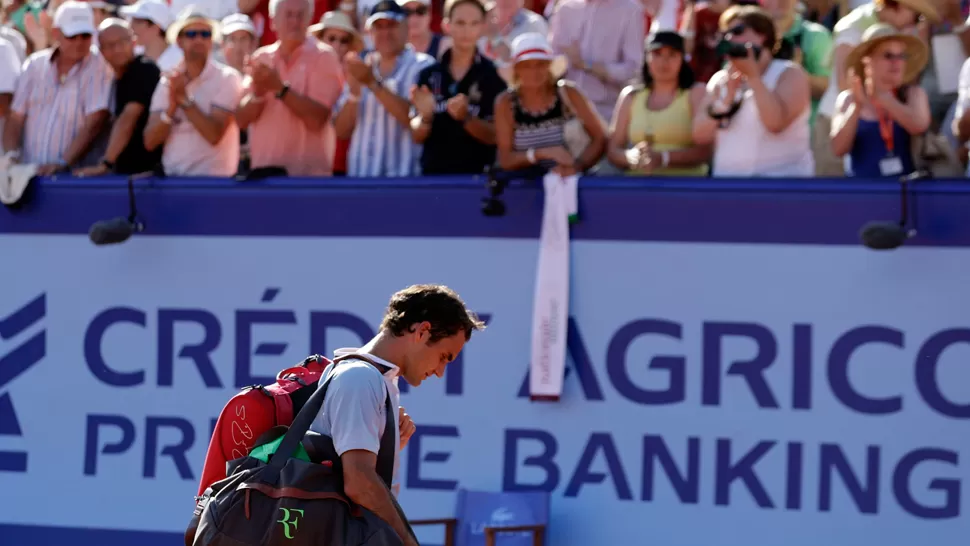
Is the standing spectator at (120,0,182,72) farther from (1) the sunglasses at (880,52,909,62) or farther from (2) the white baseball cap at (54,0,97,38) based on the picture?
(1) the sunglasses at (880,52,909,62)

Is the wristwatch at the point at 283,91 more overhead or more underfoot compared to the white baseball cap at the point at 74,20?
more underfoot

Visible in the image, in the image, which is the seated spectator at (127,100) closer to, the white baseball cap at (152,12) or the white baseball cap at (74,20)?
the white baseball cap at (74,20)

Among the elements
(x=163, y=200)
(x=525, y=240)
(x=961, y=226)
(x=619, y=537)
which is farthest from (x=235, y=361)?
(x=961, y=226)

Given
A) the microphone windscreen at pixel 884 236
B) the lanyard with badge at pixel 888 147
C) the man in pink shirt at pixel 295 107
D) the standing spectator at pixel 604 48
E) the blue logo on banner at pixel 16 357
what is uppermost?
the standing spectator at pixel 604 48

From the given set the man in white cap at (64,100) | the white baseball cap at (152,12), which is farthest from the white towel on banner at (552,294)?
the white baseball cap at (152,12)

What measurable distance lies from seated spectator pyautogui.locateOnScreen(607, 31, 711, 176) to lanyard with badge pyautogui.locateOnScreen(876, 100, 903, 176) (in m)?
0.76

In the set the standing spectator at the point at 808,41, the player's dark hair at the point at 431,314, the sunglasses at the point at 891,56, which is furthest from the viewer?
the standing spectator at the point at 808,41

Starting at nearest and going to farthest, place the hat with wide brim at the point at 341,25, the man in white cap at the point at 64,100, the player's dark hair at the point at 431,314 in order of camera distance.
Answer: the player's dark hair at the point at 431,314, the man in white cap at the point at 64,100, the hat with wide brim at the point at 341,25

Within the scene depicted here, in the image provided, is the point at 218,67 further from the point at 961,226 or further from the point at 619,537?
the point at 961,226

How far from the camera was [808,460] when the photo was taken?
6.02 metres

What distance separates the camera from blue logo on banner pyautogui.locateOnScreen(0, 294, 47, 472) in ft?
23.2

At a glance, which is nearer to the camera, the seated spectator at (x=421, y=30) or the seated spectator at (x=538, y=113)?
the seated spectator at (x=538, y=113)

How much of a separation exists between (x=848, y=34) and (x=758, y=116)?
1.36 m

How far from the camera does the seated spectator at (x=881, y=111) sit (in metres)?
6.26
